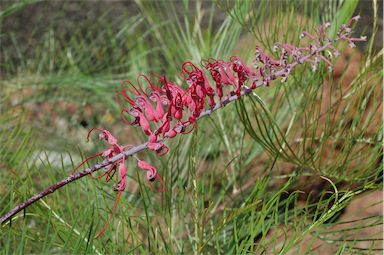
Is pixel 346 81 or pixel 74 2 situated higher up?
pixel 74 2

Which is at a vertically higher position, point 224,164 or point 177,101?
point 177,101

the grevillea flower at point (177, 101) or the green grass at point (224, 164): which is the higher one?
the grevillea flower at point (177, 101)

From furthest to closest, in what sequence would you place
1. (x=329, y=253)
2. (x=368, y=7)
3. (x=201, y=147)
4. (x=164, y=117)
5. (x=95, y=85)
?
(x=368, y=7) → (x=95, y=85) → (x=201, y=147) → (x=329, y=253) → (x=164, y=117)

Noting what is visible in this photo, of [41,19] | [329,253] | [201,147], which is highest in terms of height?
[41,19]

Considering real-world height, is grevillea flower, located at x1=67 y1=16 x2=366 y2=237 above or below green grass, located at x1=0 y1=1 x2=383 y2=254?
above

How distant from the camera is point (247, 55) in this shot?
93cm

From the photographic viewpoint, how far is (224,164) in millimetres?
726

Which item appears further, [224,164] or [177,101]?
[224,164]

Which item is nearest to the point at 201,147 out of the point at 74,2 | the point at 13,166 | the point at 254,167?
the point at 254,167

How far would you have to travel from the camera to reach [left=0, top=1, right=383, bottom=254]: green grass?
1.78ft

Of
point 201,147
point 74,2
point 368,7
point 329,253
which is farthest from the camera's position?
point 74,2

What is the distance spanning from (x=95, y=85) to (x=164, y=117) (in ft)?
1.89

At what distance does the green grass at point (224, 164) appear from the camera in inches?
21.4

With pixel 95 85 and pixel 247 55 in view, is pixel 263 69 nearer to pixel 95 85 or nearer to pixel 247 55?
pixel 247 55
